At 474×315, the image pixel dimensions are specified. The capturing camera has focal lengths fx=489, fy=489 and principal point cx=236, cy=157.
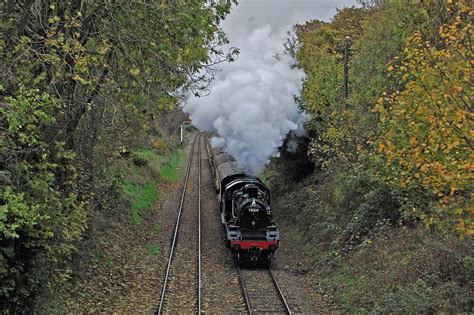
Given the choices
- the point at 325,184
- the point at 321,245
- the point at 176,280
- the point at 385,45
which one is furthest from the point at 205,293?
the point at 385,45

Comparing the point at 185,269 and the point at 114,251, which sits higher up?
the point at 114,251

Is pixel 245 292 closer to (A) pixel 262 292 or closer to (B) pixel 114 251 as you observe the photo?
(A) pixel 262 292

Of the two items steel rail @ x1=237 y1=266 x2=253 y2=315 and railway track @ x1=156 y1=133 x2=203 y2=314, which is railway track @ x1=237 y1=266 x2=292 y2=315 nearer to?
steel rail @ x1=237 y1=266 x2=253 y2=315

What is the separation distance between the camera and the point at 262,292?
13320 millimetres

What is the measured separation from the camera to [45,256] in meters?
8.80

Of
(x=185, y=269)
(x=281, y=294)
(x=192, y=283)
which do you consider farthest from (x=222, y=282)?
(x=281, y=294)

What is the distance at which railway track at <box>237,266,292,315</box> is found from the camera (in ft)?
39.5

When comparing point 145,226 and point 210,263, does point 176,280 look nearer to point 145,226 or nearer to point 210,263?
point 210,263

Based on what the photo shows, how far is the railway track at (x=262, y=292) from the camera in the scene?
12.0 metres

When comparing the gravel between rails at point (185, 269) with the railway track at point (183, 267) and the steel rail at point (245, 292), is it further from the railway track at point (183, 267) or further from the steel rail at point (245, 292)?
the steel rail at point (245, 292)

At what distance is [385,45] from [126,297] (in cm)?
1252

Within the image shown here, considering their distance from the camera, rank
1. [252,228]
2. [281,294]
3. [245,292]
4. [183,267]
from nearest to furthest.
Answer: [281,294] → [245,292] → [183,267] → [252,228]

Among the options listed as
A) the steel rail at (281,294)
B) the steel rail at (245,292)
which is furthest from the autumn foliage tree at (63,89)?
the steel rail at (281,294)

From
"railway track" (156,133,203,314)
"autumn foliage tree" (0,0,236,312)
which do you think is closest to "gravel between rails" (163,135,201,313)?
"railway track" (156,133,203,314)
